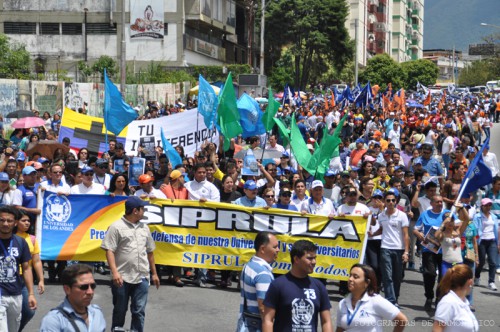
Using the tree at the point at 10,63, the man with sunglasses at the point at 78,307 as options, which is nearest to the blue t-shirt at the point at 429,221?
the man with sunglasses at the point at 78,307

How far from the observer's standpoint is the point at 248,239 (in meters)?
11.8

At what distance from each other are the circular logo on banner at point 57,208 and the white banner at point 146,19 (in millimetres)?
38886

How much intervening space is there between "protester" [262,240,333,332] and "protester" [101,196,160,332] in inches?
97.7

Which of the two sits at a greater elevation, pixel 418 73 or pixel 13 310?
pixel 418 73

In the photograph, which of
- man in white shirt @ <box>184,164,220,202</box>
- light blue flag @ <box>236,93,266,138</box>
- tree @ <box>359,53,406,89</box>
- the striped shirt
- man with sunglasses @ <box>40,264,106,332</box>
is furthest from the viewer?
tree @ <box>359,53,406,89</box>

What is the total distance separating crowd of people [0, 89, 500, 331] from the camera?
656 cm

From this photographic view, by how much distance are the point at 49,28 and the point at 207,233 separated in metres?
41.4

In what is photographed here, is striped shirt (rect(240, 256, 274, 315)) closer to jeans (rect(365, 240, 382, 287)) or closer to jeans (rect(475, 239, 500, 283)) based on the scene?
jeans (rect(365, 240, 382, 287))

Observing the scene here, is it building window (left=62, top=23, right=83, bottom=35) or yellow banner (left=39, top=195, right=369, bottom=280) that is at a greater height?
building window (left=62, top=23, right=83, bottom=35)

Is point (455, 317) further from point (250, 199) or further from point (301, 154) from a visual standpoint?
point (301, 154)

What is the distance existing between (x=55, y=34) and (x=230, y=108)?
36.5 metres

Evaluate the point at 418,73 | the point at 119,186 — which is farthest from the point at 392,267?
the point at 418,73

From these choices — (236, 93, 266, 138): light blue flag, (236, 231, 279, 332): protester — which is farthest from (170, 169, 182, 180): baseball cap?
(236, 93, 266, 138): light blue flag

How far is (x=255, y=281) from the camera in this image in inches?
275
